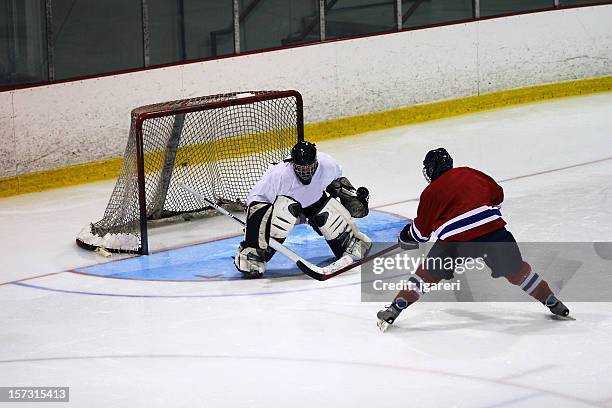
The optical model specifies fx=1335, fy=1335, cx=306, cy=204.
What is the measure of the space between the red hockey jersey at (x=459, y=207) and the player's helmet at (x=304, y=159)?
95cm

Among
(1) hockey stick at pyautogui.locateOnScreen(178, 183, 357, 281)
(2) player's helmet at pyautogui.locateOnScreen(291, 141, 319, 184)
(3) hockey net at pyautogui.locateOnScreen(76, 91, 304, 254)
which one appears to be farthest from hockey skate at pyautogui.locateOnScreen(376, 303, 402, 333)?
(3) hockey net at pyautogui.locateOnScreen(76, 91, 304, 254)

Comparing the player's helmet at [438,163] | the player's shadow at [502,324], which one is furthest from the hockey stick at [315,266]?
the player's helmet at [438,163]

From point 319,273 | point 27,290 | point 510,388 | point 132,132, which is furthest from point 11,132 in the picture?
point 510,388

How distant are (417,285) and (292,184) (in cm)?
120

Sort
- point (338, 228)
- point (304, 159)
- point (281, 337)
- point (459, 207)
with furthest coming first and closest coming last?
point (338, 228) → point (304, 159) → point (281, 337) → point (459, 207)

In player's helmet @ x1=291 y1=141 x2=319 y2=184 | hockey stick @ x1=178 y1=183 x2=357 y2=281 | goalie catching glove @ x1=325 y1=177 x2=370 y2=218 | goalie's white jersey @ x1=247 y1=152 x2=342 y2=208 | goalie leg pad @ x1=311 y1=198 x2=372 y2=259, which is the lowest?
hockey stick @ x1=178 y1=183 x2=357 y2=281

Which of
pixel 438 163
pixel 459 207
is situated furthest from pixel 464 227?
pixel 438 163

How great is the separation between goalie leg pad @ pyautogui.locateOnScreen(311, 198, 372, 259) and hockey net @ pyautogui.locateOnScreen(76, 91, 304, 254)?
40.4 inches

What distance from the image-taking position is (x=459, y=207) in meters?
5.19

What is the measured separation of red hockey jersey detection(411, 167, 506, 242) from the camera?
5195 mm

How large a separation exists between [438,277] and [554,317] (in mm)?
564

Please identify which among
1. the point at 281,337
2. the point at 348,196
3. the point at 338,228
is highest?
the point at 348,196

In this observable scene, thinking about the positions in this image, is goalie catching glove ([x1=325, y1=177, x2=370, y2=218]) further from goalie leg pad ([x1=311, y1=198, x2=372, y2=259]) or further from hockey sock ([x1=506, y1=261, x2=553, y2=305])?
hockey sock ([x1=506, y1=261, x2=553, y2=305])

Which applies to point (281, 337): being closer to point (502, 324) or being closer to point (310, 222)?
point (502, 324)
